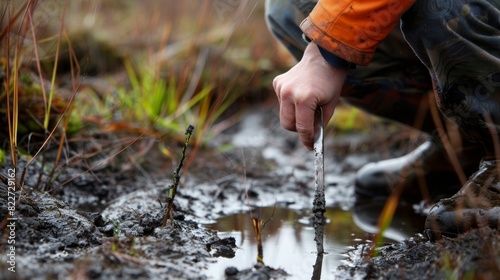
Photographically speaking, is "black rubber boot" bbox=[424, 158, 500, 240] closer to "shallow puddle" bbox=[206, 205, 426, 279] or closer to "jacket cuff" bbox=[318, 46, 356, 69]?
"shallow puddle" bbox=[206, 205, 426, 279]

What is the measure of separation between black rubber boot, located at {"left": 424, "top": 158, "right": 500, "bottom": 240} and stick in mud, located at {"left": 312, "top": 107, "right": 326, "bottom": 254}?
0.37m

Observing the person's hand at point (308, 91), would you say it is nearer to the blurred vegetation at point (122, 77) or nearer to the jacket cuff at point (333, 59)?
the jacket cuff at point (333, 59)

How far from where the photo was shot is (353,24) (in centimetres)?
156

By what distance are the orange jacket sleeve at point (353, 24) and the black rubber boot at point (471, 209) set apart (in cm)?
51

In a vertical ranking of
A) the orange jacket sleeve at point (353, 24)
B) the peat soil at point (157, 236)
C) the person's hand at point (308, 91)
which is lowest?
the peat soil at point (157, 236)

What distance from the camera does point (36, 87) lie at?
2500 millimetres

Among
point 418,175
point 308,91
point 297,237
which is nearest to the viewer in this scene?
point 308,91

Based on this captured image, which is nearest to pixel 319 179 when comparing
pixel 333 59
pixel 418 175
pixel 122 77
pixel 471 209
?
pixel 333 59

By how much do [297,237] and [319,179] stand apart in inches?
16.1

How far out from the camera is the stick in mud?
60.7 inches

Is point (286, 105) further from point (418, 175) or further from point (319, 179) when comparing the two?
point (418, 175)

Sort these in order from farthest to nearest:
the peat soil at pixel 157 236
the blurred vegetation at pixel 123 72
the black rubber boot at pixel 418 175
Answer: the black rubber boot at pixel 418 175, the blurred vegetation at pixel 123 72, the peat soil at pixel 157 236

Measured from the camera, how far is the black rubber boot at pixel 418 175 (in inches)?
98.4

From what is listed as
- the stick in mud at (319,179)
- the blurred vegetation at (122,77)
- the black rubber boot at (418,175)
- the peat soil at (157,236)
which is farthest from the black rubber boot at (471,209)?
the blurred vegetation at (122,77)
